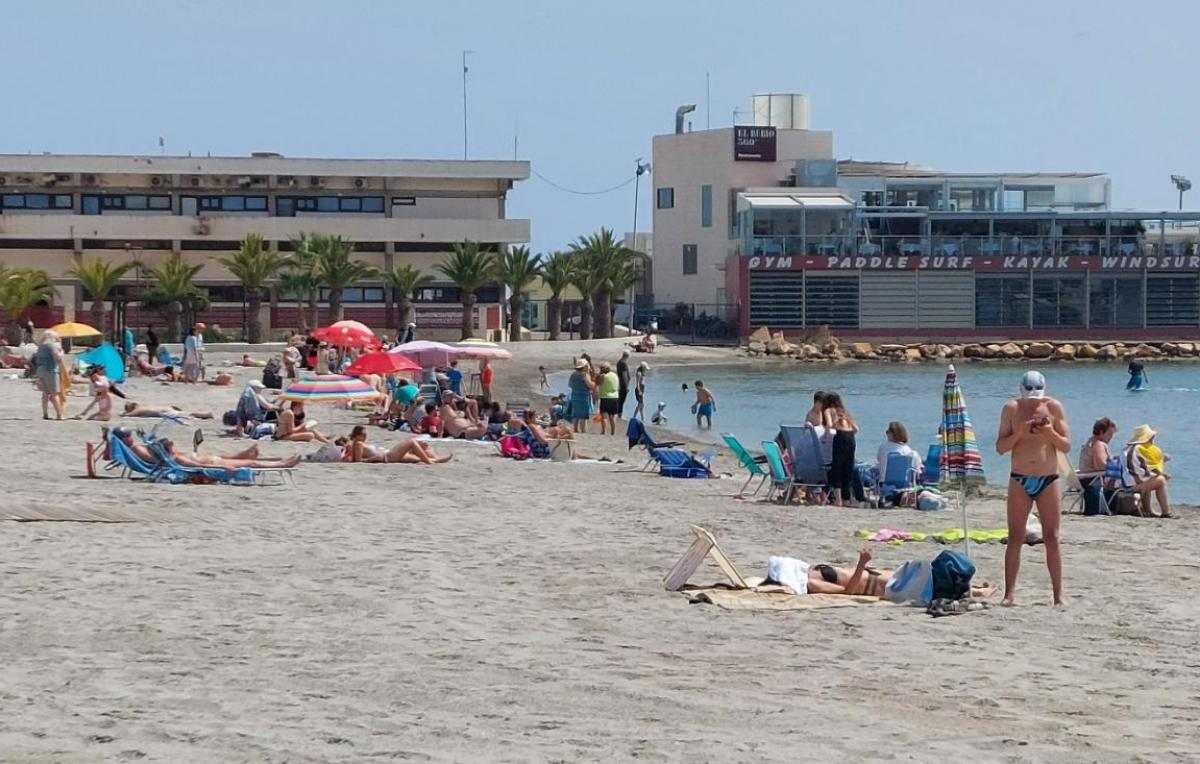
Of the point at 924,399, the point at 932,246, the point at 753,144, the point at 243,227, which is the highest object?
the point at 753,144

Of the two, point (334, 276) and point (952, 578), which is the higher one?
point (334, 276)

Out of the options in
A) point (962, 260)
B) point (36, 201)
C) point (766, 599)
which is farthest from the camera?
point (962, 260)

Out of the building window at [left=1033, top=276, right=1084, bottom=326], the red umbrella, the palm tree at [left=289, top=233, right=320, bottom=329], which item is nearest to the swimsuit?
the red umbrella

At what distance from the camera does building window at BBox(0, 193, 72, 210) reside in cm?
6981

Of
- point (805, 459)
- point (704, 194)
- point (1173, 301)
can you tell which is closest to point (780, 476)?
point (805, 459)

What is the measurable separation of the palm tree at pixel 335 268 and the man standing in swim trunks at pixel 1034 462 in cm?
5630

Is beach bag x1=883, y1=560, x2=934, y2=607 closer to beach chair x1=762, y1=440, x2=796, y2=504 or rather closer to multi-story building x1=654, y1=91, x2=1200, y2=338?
beach chair x1=762, y1=440, x2=796, y2=504

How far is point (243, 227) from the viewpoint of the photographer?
2736 inches

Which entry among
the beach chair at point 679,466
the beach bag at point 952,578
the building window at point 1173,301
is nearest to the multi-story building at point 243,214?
the building window at point 1173,301

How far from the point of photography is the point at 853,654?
9031 mm

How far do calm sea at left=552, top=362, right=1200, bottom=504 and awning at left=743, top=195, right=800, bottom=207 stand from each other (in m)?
7.94

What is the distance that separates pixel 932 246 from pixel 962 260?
55.8 inches

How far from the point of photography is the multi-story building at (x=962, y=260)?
75.1 meters

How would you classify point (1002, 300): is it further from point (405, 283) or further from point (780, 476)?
point (780, 476)
